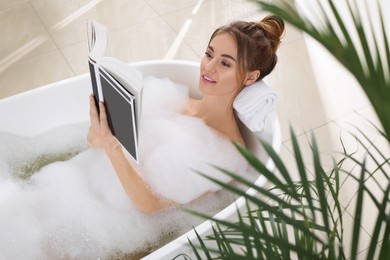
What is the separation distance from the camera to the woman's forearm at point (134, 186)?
181cm

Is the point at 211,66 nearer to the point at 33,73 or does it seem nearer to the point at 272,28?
the point at 272,28

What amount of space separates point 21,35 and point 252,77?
188cm

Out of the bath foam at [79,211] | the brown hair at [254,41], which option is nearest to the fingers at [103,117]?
the bath foam at [79,211]

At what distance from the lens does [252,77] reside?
73.6 inches

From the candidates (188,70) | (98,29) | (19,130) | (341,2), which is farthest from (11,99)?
(341,2)

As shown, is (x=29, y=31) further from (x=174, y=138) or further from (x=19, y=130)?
(x=174, y=138)

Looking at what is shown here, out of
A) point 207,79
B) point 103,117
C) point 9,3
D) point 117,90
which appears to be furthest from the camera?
point 9,3

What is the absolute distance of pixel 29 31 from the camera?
319 centimetres

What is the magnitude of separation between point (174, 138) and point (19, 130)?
2.33 ft

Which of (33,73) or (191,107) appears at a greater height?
(33,73)

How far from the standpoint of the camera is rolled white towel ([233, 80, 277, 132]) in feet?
6.11

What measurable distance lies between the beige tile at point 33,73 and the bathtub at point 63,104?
72 cm

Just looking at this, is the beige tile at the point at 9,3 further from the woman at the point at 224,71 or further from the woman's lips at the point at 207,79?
the woman's lips at the point at 207,79

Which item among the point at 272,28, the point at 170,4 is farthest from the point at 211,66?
the point at 170,4
